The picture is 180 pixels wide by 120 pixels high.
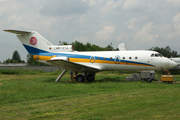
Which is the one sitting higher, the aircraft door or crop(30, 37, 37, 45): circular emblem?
crop(30, 37, 37, 45): circular emblem

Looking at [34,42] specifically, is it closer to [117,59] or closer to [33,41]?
[33,41]

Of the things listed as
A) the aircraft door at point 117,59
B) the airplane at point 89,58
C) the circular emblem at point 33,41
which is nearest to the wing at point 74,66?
the airplane at point 89,58

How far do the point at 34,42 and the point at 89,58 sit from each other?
688 centimetres

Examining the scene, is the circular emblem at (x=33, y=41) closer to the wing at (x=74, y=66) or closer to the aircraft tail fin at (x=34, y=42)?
the aircraft tail fin at (x=34, y=42)

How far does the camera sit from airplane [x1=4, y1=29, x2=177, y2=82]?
19.7 m

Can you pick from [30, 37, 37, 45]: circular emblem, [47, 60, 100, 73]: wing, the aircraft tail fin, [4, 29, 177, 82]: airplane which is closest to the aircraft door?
[4, 29, 177, 82]: airplane

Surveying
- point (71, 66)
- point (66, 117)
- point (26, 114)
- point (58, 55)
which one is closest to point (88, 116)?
point (66, 117)

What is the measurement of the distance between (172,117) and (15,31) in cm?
1914

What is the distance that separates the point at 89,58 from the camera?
2162 cm

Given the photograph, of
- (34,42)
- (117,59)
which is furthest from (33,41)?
(117,59)

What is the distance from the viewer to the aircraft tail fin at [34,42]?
74.9 ft

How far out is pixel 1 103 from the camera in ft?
31.5

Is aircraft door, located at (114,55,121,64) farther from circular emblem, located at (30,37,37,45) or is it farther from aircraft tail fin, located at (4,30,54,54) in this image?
circular emblem, located at (30,37,37,45)

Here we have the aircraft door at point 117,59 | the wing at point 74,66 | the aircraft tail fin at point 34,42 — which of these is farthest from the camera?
the aircraft tail fin at point 34,42
